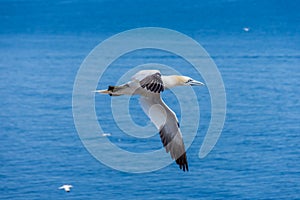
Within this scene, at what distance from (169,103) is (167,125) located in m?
41.1

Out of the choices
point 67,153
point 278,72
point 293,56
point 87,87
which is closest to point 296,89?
point 278,72

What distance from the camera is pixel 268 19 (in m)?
87.5

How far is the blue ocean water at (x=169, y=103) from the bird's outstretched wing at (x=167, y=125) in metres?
25.3

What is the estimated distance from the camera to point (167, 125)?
1914 cm

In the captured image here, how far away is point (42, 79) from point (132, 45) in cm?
1153

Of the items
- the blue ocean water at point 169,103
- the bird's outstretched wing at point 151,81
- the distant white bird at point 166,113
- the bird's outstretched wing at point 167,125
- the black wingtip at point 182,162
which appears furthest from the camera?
the blue ocean water at point 169,103

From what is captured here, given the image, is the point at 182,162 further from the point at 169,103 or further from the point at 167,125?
the point at 169,103

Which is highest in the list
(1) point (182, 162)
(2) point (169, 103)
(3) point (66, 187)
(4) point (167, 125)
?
(2) point (169, 103)

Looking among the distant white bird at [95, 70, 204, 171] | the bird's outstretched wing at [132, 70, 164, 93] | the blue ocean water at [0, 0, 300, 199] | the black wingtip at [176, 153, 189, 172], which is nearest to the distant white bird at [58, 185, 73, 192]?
the blue ocean water at [0, 0, 300, 199]

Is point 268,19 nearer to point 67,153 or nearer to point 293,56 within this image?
point 293,56

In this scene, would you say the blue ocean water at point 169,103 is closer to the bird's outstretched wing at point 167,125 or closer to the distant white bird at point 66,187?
the distant white bird at point 66,187

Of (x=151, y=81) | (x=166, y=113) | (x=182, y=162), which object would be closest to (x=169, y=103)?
(x=166, y=113)

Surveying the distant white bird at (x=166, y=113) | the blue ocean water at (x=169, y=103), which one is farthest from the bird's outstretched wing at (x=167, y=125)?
the blue ocean water at (x=169, y=103)

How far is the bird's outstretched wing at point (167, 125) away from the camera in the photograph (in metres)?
Answer: 18.9
